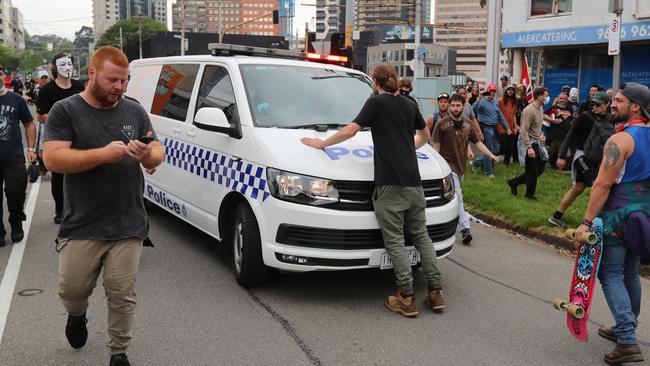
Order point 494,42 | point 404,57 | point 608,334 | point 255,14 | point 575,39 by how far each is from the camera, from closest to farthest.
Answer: point 608,334, point 575,39, point 494,42, point 404,57, point 255,14

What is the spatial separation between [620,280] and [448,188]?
5.57 ft

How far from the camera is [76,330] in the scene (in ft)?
13.0

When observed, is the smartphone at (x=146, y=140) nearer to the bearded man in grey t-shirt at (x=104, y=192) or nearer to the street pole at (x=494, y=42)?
the bearded man in grey t-shirt at (x=104, y=192)

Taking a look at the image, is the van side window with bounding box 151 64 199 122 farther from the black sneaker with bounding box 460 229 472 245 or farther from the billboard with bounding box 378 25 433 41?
the billboard with bounding box 378 25 433 41

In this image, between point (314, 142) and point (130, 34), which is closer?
point (314, 142)

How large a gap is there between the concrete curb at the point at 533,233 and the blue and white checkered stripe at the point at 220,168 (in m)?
4.08

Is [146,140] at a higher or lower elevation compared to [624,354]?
higher

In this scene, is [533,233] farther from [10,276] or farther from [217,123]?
[10,276]

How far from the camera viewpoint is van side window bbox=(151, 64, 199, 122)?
674 cm

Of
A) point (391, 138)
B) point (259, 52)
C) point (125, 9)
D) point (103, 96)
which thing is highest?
point (125, 9)

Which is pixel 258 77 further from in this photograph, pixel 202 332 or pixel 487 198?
pixel 487 198

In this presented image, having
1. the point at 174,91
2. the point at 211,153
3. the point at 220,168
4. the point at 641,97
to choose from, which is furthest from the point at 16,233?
the point at 641,97

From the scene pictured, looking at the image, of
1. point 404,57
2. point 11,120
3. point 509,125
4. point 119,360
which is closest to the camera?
point 119,360

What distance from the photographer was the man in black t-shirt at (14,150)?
681 cm
